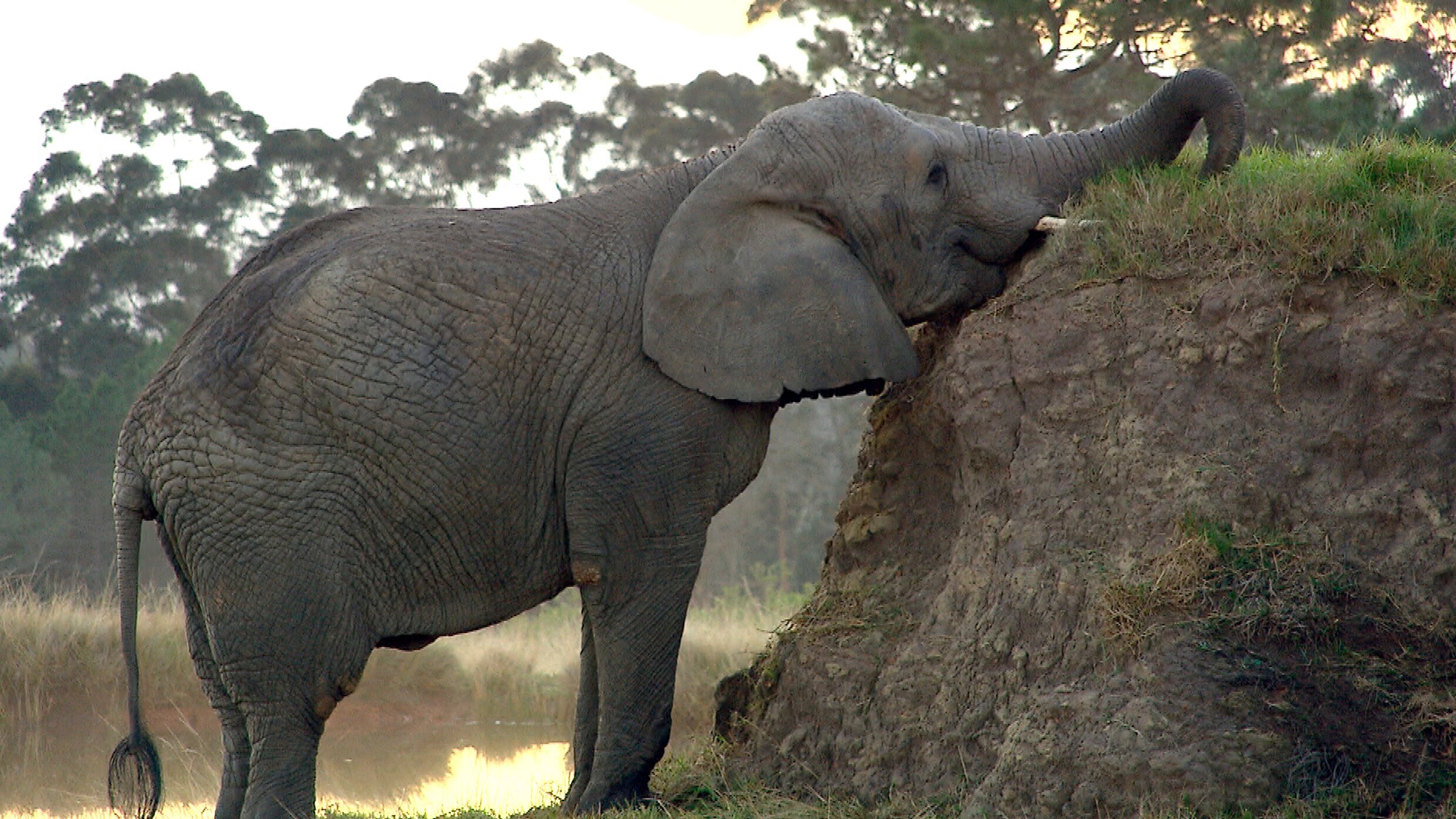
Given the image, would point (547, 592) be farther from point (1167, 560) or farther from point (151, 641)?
point (151, 641)

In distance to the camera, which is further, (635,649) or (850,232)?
(850,232)

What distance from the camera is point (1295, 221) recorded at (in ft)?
18.7

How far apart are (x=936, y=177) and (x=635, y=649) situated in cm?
242

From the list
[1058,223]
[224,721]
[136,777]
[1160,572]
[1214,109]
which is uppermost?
[1214,109]

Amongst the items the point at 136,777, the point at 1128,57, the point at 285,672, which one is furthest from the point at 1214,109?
the point at 1128,57

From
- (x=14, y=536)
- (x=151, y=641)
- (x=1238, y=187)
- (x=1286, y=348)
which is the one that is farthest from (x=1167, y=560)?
(x=14, y=536)

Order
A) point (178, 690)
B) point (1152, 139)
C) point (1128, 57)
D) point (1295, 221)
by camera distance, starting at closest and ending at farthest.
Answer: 1. point (1295, 221)
2. point (1152, 139)
3. point (178, 690)
4. point (1128, 57)

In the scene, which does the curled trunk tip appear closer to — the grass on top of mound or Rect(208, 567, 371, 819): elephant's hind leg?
the grass on top of mound

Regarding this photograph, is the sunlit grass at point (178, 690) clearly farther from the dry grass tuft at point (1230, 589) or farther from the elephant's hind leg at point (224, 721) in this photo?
the dry grass tuft at point (1230, 589)

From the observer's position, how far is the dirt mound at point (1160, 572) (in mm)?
5031

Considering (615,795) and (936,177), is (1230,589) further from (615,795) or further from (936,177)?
(615,795)

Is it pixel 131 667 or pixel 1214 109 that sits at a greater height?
pixel 1214 109

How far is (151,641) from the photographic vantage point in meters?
14.4

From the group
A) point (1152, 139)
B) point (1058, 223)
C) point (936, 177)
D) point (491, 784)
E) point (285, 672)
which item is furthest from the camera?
point (491, 784)
